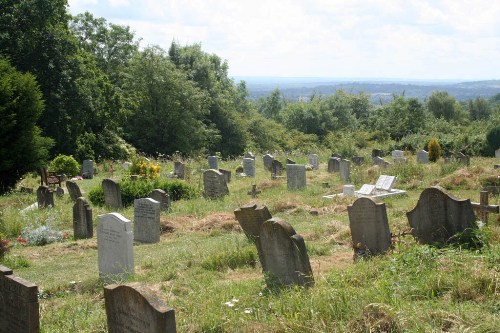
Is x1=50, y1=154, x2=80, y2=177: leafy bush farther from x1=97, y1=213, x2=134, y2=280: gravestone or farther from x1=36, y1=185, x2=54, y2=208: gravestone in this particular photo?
x1=97, y1=213, x2=134, y2=280: gravestone

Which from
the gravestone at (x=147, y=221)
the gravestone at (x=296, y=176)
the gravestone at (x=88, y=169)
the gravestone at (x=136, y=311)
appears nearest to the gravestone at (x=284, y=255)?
the gravestone at (x=136, y=311)

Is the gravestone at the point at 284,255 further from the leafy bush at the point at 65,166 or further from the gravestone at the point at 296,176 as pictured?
the leafy bush at the point at 65,166

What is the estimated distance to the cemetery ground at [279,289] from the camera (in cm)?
628

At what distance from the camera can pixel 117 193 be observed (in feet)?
60.9

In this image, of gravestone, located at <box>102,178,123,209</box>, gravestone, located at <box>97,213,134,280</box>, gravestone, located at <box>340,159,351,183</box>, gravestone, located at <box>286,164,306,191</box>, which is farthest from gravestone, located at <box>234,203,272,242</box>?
gravestone, located at <box>340,159,351,183</box>

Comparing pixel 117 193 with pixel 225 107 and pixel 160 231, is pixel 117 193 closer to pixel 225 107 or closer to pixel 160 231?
pixel 160 231

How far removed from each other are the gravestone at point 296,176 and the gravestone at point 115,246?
39.1ft

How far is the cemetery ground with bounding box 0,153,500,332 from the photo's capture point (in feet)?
20.6

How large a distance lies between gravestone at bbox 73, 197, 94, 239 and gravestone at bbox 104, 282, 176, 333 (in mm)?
8657

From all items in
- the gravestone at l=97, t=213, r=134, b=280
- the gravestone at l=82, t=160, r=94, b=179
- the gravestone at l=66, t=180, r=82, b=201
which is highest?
the gravestone at l=97, t=213, r=134, b=280

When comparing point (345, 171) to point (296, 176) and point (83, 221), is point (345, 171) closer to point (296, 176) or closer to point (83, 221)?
point (296, 176)

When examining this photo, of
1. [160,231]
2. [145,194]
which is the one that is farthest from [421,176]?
[160,231]

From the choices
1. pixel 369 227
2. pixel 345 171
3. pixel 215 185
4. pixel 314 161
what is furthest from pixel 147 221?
pixel 314 161

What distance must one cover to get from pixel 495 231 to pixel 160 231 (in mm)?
7601
